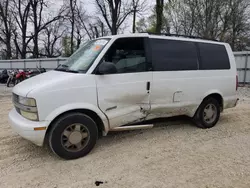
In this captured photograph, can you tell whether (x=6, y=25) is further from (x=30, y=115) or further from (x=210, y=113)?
(x=210, y=113)

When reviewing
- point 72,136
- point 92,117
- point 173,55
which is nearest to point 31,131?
point 72,136

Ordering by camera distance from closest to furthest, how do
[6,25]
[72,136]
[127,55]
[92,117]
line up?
[72,136] < [92,117] < [127,55] < [6,25]

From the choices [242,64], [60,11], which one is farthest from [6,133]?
[60,11]

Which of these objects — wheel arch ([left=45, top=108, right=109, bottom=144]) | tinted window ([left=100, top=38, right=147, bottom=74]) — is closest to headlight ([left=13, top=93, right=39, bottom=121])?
wheel arch ([left=45, top=108, right=109, bottom=144])

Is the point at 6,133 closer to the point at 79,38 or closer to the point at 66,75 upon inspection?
the point at 66,75

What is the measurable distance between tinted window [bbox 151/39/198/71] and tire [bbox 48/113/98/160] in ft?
5.43

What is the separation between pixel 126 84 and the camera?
12.8 ft

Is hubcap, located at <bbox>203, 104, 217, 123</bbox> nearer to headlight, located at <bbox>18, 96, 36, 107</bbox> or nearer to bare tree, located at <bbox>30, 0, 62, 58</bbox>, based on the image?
headlight, located at <bbox>18, 96, 36, 107</bbox>

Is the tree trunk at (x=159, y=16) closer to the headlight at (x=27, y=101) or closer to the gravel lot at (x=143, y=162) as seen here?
the gravel lot at (x=143, y=162)

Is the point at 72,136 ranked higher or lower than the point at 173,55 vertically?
lower

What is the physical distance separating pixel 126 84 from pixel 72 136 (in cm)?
125

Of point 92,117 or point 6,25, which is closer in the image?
point 92,117

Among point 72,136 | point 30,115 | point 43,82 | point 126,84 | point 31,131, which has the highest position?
point 43,82

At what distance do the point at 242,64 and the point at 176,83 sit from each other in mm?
10057
